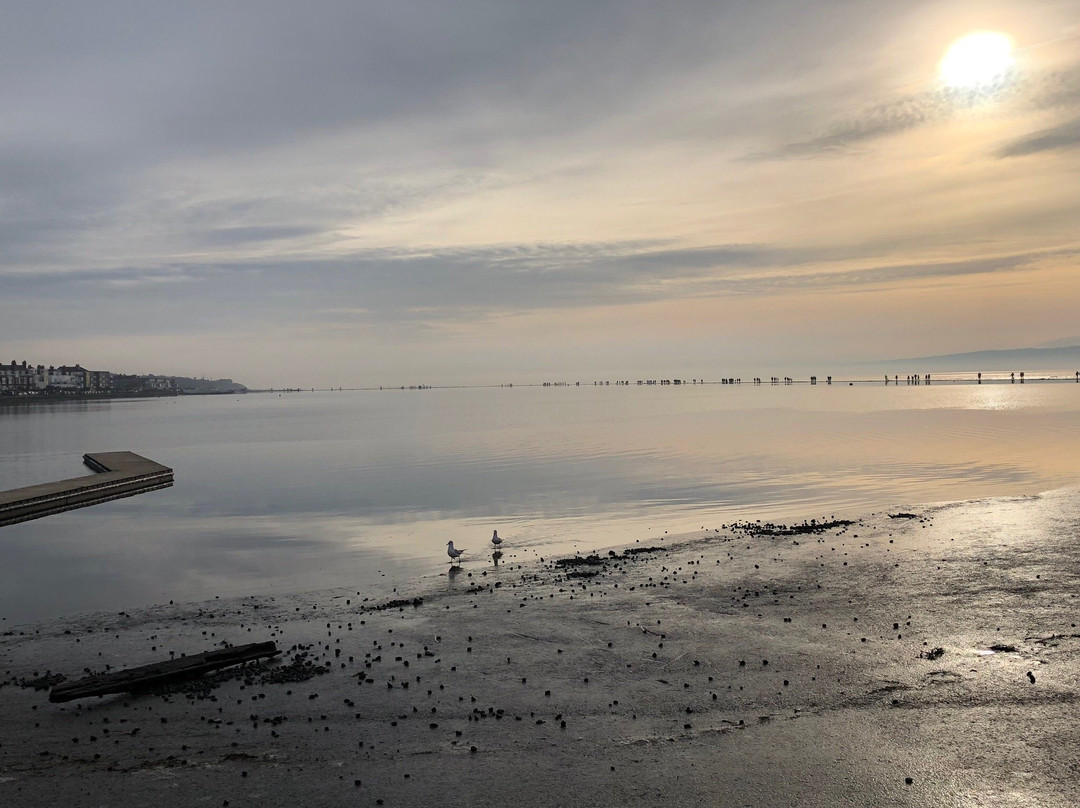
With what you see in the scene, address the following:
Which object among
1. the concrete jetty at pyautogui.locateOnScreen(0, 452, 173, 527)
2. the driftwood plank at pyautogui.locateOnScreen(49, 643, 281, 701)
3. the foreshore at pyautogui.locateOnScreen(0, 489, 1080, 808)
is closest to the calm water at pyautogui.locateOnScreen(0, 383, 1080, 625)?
the concrete jetty at pyautogui.locateOnScreen(0, 452, 173, 527)

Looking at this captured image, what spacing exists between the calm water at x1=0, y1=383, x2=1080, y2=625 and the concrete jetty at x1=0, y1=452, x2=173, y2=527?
162cm

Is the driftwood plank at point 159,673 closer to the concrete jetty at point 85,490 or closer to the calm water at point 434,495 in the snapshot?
the calm water at point 434,495

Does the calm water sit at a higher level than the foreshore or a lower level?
lower

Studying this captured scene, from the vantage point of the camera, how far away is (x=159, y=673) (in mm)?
14883

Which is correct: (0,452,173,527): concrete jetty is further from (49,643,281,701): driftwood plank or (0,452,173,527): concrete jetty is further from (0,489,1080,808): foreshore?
(49,643,281,701): driftwood plank

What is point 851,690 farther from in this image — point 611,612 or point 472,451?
point 472,451

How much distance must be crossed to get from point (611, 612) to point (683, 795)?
28.7ft

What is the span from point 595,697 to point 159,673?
845 cm

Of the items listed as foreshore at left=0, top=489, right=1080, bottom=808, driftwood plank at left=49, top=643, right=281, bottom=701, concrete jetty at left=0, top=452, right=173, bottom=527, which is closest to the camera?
foreshore at left=0, top=489, right=1080, bottom=808

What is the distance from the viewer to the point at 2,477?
185ft

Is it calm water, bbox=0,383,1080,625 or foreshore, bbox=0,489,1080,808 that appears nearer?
foreshore, bbox=0,489,1080,808

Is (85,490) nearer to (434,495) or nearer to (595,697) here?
(434,495)

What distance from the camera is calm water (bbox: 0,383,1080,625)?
26953 mm

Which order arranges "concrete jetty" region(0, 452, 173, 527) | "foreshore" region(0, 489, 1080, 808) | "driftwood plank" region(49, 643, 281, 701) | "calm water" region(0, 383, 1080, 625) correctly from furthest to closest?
"concrete jetty" region(0, 452, 173, 527)
"calm water" region(0, 383, 1080, 625)
"driftwood plank" region(49, 643, 281, 701)
"foreshore" region(0, 489, 1080, 808)
